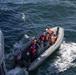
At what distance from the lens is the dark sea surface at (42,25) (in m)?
22.2

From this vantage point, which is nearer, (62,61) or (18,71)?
(18,71)

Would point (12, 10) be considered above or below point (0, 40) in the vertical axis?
below

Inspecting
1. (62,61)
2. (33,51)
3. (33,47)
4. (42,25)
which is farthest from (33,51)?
(42,25)

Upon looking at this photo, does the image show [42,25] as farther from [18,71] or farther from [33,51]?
[18,71]

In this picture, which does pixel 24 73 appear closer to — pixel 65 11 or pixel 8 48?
pixel 8 48

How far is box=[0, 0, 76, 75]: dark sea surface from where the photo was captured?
73.0 ft

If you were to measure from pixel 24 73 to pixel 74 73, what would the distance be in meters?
4.25

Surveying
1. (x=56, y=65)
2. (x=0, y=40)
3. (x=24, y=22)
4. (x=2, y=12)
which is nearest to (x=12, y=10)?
(x=2, y=12)

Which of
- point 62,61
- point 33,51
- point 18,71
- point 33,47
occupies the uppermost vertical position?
point 33,47

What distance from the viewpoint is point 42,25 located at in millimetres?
29328

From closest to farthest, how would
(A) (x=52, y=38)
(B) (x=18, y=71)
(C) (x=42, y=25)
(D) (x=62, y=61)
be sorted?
(B) (x=18, y=71)
(D) (x=62, y=61)
(A) (x=52, y=38)
(C) (x=42, y=25)

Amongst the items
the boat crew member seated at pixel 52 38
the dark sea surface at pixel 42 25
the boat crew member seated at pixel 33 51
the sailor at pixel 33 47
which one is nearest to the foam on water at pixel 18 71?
the dark sea surface at pixel 42 25

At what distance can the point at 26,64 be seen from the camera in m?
21.0

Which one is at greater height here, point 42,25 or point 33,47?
point 33,47
